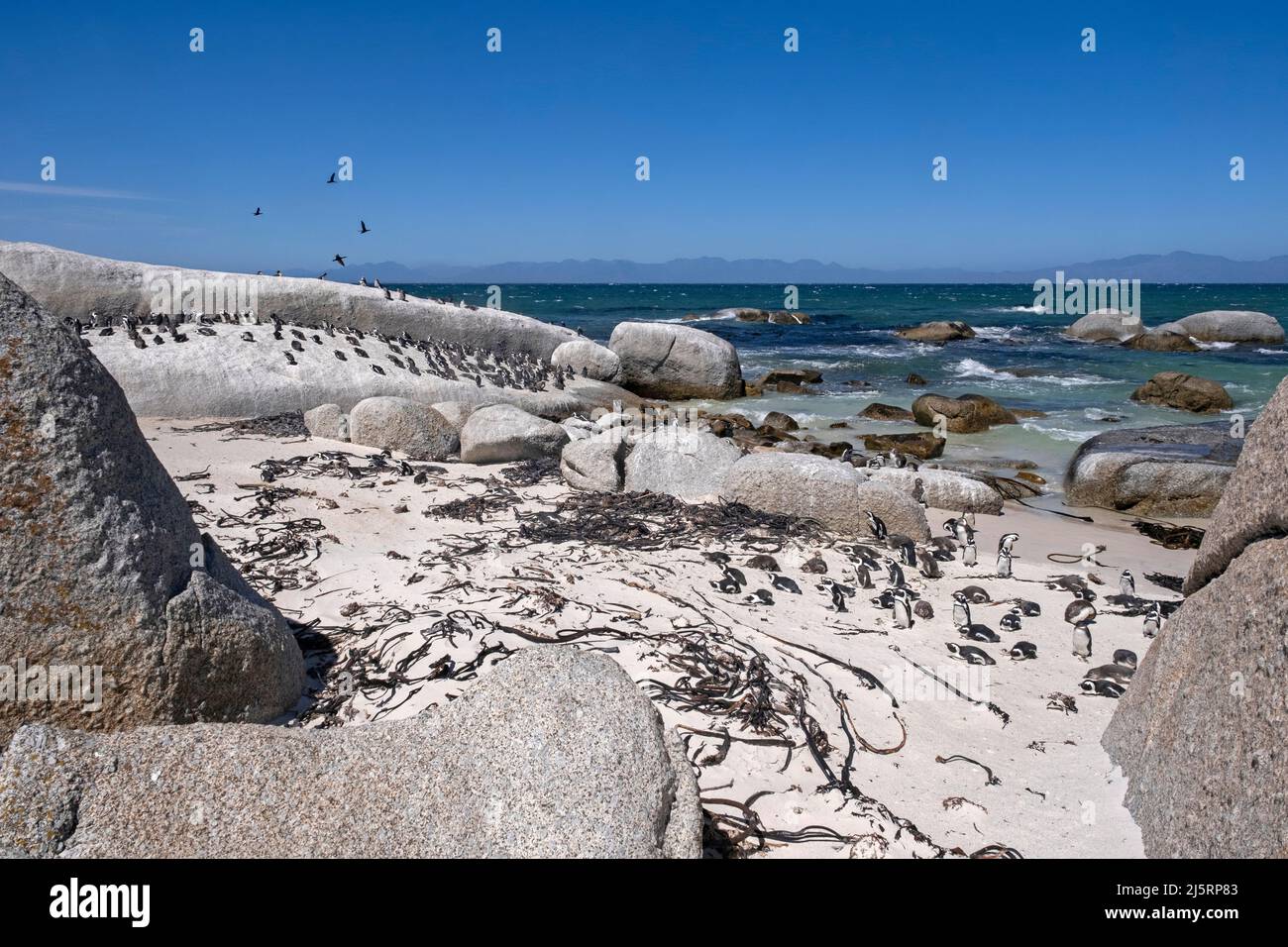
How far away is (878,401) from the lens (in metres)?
18.3

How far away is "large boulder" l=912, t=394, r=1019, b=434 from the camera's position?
48.1 ft

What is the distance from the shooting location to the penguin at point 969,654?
4.75 metres

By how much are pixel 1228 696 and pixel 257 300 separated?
1464 centimetres

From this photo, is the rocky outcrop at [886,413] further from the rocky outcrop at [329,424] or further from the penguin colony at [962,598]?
the rocky outcrop at [329,424]

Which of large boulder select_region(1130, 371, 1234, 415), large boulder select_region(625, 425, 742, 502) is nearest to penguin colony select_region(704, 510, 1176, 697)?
large boulder select_region(625, 425, 742, 502)

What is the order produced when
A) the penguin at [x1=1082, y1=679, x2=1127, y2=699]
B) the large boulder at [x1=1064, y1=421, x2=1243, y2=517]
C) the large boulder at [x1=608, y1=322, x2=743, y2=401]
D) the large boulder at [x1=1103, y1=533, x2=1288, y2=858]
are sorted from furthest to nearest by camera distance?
the large boulder at [x1=608, y1=322, x2=743, y2=401], the large boulder at [x1=1064, y1=421, x2=1243, y2=517], the penguin at [x1=1082, y1=679, x2=1127, y2=699], the large boulder at [x1=1103, y1=533, x2=1288, y2=858]

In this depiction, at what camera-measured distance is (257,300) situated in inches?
538

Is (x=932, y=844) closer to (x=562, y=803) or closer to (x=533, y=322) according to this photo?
(x=562, y=803)

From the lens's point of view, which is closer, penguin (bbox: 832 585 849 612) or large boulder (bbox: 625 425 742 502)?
penguin (bbox: 832 585 849 612)

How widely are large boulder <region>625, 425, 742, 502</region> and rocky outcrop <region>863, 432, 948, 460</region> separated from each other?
5120 millimetres

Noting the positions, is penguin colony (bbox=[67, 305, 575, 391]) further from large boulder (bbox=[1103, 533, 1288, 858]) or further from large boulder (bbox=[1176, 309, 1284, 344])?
large boulder (bbox=[1176, 309, 1284, 344])

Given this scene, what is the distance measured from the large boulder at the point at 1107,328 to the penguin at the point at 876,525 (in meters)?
31.0
